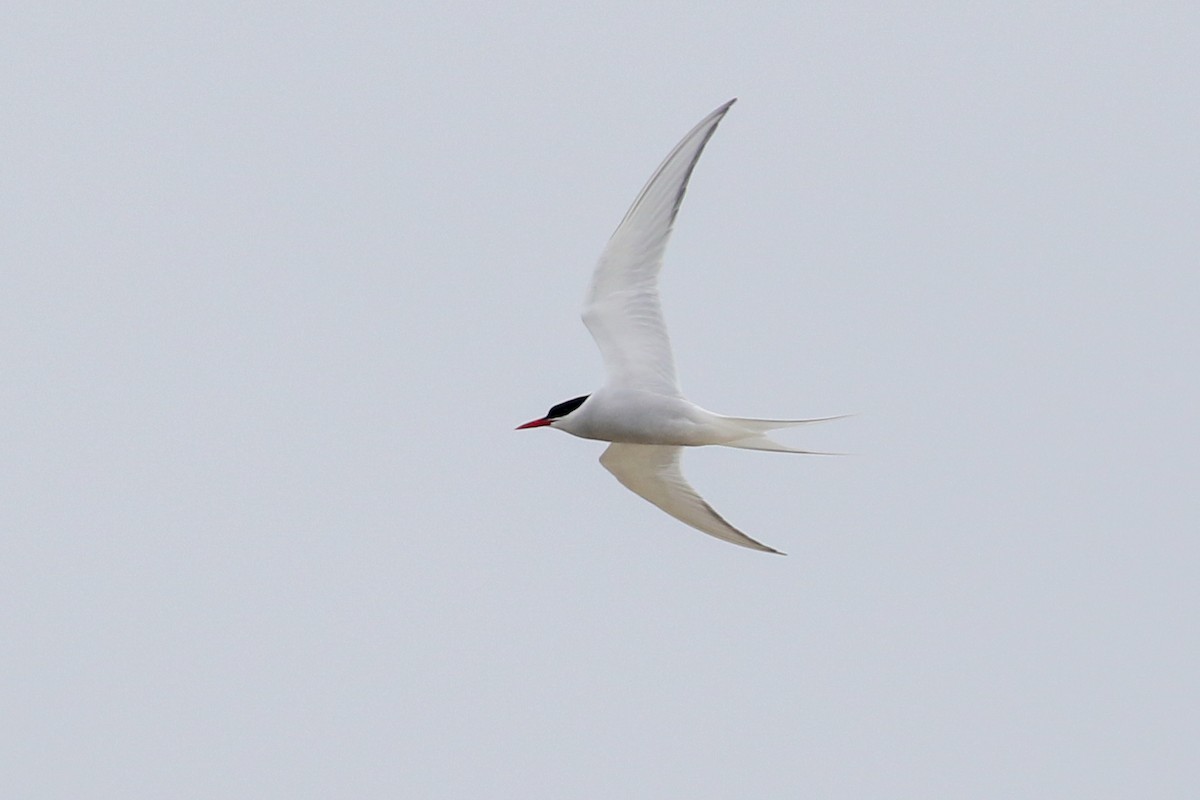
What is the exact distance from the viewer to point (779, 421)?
1103 centimetres

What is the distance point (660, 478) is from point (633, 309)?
4.15 ft

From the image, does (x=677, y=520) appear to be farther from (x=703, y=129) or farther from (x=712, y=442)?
(x=703, y=129)

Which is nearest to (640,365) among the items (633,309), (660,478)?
(633,309)

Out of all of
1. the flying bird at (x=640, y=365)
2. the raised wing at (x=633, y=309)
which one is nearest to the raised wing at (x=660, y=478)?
the flying bird at (x=640, y=365)

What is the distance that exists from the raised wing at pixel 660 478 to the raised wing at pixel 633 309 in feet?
2.34

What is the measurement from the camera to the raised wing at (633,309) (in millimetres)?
11461

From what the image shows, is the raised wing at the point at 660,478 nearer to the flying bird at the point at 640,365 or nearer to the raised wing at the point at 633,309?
the flying bird at the point at 640,365

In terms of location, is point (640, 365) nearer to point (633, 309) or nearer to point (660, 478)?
point (633, 309)

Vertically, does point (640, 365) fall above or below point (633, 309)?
below

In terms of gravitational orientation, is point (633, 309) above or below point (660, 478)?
above

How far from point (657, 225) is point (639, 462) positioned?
5.67ft

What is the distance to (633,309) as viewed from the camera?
1169 centimetres

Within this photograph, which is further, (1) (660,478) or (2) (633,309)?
(1) (660,478)

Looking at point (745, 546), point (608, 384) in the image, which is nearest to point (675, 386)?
point (608, 384)
